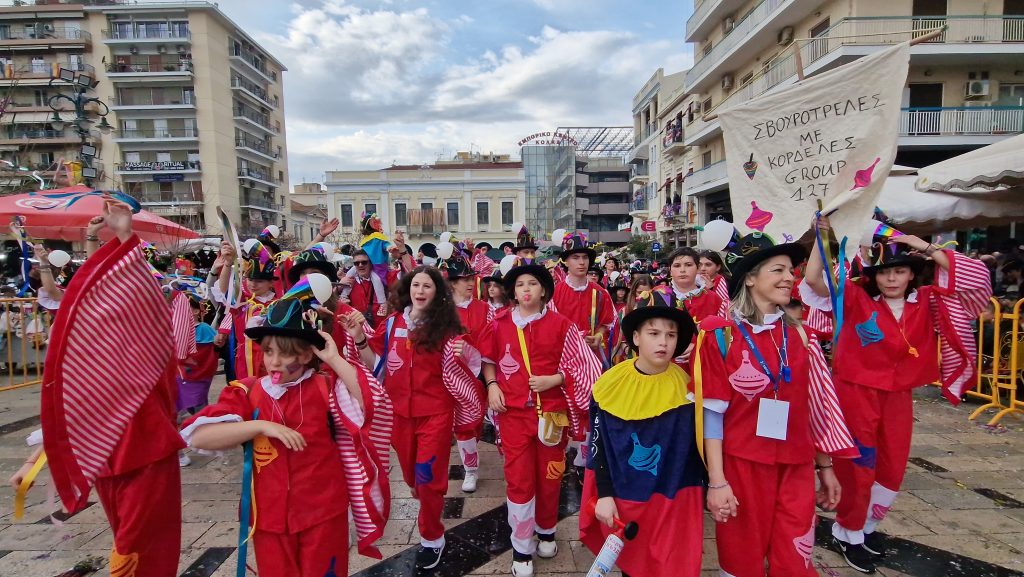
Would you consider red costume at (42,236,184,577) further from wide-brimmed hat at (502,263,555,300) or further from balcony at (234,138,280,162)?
balcony at (234,138,280,162)

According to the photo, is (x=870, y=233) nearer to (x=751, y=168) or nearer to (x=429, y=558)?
(x=751, y=168)

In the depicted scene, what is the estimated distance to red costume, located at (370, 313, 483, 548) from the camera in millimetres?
3270

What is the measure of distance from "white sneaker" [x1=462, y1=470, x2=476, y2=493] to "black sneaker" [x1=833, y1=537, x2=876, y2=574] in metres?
2.69

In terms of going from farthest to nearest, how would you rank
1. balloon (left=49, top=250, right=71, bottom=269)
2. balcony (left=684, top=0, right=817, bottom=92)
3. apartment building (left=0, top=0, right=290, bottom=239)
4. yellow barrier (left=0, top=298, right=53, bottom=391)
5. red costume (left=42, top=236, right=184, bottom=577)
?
apartment building (left=0, top=0, right=290, bottom=239) < balcony (left=684, top=0, right=817, bottom=92) < yellow barrier (left=0, top=298, right=53, bottom=391) < balloon (left=49, top=250, right=71, bottom=269) < red costume (left=42, top=236, right=184, bottom=577)

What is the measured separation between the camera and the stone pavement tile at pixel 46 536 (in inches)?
138

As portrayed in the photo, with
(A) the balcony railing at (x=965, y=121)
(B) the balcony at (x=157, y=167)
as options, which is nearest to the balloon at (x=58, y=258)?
(A) the balcony railing at (x=965, y=121)

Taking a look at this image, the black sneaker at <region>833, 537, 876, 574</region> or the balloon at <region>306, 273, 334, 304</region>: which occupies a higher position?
the balloon at <region>306, 273, 334, 304</region>

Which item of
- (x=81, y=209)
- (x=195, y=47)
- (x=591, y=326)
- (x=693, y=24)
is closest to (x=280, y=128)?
(x=195, y=47)

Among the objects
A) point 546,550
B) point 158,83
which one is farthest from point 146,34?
point 546,550

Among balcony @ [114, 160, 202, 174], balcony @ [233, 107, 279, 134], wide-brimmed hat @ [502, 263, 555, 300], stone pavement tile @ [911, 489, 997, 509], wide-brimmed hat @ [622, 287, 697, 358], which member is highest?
balcony @ [233, 107, 279, 134]

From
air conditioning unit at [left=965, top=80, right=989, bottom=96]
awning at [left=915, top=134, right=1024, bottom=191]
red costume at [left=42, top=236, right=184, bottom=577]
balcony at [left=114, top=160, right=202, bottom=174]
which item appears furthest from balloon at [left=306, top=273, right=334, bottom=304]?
balcony at [left=114, top=160, right=202, bottom=174]

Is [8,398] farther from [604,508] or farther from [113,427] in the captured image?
[604,508]

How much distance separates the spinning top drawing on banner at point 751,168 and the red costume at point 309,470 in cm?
284

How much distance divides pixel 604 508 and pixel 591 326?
325 centimetres
